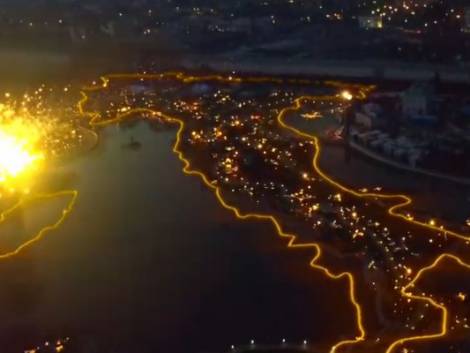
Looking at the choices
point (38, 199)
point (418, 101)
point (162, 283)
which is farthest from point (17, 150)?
point (418, 101)

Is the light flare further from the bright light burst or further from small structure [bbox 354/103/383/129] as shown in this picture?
small structure [bbox 354/103/383/129]

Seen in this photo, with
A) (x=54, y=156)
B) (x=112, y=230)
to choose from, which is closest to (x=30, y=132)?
(x=54, y=156)

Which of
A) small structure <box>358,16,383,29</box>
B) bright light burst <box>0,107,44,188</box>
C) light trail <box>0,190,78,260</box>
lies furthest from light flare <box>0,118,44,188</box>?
small structure <box>358,16,383,29</box>

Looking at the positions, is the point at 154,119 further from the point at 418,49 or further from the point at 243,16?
the point at 243,16

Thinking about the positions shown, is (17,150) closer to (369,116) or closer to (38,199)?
(38,199)

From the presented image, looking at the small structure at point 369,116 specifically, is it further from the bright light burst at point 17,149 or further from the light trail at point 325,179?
the bright light burst at point 17,149

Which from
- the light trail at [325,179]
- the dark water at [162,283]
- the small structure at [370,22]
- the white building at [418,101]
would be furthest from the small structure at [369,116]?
the small structure at [370,22]

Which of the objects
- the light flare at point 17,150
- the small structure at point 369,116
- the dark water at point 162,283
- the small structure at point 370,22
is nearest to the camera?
the dark water at point 162,283

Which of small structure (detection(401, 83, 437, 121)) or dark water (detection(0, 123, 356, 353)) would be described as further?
small structure (detection(401, 83, 437, 121))
